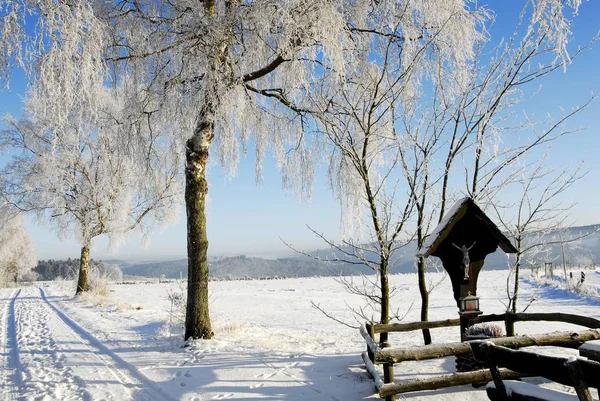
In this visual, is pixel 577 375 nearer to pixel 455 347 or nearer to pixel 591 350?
pixel 591 350

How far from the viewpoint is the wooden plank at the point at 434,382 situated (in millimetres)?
4227

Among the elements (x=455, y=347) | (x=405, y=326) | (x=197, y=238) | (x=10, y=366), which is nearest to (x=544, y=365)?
(x=455, y=347)

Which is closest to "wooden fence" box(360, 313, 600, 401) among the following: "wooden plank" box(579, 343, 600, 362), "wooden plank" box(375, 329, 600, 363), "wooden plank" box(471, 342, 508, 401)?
"wooden plank" box(375, 329, 600, 363)

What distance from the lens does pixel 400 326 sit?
20.0 feet

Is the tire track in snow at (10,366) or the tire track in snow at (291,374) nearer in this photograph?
the tire track in snow at (291,374)

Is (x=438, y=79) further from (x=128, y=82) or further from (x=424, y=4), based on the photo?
(x=128, y=82)

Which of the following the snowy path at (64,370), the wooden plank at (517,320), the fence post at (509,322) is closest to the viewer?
the snowy path at (64,370)

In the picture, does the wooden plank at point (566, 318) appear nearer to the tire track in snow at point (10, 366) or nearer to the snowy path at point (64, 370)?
the snowy path at point (64, 370)

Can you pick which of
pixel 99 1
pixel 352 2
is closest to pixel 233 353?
pixel 352 2

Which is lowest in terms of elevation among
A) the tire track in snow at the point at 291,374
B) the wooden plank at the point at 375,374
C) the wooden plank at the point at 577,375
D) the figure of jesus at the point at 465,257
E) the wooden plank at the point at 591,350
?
the tire track in snow at the point at 291,374

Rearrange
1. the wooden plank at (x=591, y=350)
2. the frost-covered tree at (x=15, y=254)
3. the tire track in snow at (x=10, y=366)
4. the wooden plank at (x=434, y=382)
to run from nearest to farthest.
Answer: the wooden plank at (x=591, y=350) → the wooden plank at (x=434, y=382) → the tire track in snow at (x=10, y=366) → the frost-covered tree at (x=15, y=254)

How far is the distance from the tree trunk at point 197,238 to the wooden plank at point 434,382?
15.0 feet

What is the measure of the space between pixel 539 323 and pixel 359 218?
7.33m

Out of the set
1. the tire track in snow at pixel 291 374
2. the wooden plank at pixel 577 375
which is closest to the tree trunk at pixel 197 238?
the tire track in snow at pixel 291 374
